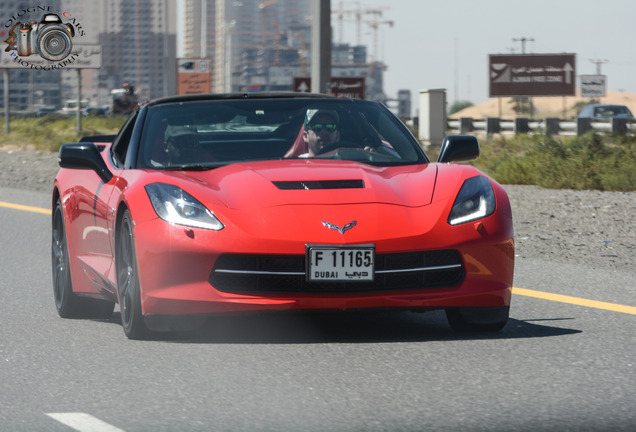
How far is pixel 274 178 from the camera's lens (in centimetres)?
626

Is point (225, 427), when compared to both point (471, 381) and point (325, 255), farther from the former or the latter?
point (325, 255)

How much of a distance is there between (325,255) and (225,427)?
1630 mm

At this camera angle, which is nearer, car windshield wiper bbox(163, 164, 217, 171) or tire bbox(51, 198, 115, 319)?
car windshield wiper bbox(163, 164, 217, 171)

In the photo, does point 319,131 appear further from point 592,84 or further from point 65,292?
point 592,84

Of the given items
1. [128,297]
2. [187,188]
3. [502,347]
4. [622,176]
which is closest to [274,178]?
[187,188]

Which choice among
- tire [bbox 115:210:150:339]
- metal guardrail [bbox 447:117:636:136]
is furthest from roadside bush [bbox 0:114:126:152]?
tire [bbox 115:210:150:339]

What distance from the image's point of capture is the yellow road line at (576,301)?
7.41m

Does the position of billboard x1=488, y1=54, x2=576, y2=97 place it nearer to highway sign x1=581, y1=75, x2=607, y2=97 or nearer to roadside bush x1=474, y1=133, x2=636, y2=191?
highway sign x1=581, y1=75, x2=607, y2=97

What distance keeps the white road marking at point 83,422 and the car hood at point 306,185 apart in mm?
1644

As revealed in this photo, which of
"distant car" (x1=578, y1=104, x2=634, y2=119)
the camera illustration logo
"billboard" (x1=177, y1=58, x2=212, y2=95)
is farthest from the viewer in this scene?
"distant car" (x1=578, y1=104, x2=634, y2=119)

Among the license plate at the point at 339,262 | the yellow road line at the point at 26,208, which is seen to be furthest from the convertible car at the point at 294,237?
the yellow road line at the point at 26,208

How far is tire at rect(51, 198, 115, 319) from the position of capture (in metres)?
7.47

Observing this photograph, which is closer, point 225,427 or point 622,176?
point 225,427

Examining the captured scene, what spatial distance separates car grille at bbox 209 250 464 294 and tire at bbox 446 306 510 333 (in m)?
0.43
